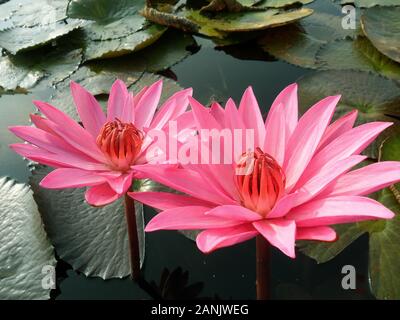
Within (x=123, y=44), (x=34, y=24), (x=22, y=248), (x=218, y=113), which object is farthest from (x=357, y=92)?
(x=34, y=24)

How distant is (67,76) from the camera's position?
211 centimetres

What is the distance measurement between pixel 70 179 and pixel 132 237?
28cm

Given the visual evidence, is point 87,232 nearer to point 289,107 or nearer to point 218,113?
point 218,113

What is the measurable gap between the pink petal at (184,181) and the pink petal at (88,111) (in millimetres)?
322

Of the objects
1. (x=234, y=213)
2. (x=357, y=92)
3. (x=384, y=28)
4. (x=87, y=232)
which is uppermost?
(x=234, y=213)

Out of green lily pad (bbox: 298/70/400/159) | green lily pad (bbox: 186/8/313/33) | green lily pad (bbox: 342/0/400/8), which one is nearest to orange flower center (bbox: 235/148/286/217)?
green lily pad (bbox: 298/70/400/159)

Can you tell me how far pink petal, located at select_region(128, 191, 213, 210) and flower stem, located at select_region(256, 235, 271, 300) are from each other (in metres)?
0.12

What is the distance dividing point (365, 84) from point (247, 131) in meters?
0.96

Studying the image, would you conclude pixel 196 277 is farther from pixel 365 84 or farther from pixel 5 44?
pixel 5 44

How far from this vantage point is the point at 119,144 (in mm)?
1072

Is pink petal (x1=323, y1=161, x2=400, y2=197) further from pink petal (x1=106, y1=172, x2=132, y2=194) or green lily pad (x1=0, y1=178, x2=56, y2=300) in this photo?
green lily pad (x1=0, y1=178, x2=56, y2=300)

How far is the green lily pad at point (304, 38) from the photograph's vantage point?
6.88ft

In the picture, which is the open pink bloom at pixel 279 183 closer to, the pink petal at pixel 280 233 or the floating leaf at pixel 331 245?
the pink petal at pixel 280 233

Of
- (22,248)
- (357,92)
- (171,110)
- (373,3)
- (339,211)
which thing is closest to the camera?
(339,211)
